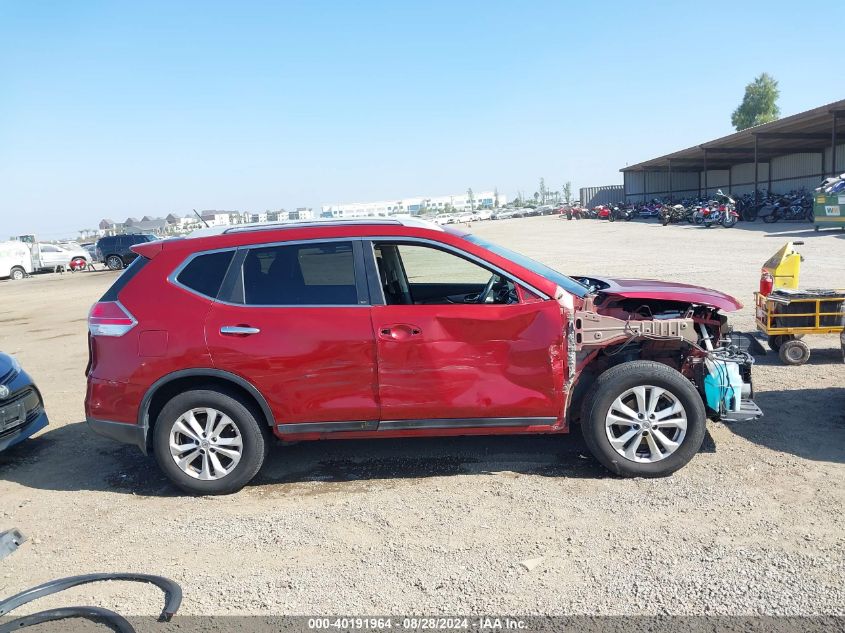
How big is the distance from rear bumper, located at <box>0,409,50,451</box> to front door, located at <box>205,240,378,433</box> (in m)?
2.21

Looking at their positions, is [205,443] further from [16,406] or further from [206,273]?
[16,406]

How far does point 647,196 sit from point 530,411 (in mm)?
59689

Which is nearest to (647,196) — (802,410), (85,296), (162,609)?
(85,296)

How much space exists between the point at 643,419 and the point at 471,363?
1.21 m

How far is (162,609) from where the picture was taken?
3326mm

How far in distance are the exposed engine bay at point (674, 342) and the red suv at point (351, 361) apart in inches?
0.6

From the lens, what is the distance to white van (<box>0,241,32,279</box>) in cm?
3284

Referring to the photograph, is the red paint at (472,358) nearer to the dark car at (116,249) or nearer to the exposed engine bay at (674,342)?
the exposed engine bay at (674,342)

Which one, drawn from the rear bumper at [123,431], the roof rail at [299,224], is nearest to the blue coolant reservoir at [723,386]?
the roof rail at [299,224]

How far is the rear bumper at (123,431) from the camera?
4.63 metres

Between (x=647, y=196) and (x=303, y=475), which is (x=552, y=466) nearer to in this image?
(x=303, y=475)

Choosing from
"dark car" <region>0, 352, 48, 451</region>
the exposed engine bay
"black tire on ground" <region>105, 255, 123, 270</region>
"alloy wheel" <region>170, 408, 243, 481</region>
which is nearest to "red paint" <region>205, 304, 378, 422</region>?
"alloy wheel" <region>170, 408, 243, 481</region>

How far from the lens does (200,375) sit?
455 centimetres

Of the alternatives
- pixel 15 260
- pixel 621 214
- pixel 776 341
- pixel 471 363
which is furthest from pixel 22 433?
pixel 621 214
